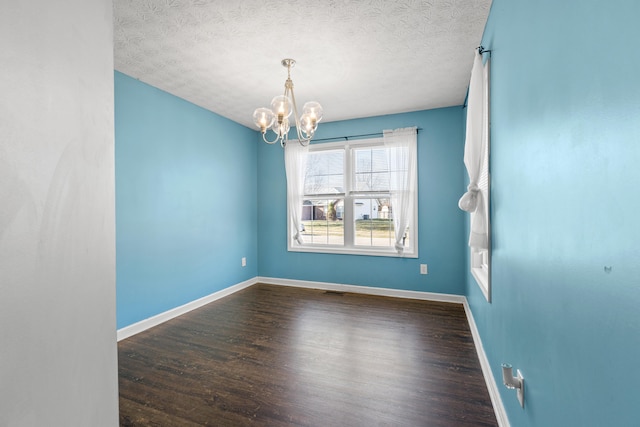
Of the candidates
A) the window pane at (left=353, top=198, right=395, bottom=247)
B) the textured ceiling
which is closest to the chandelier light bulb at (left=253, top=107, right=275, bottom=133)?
the textured ceiling

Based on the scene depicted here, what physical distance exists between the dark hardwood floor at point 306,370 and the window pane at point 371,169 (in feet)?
5.58

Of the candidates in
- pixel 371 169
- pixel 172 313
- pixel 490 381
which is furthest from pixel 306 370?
pixel 371 169

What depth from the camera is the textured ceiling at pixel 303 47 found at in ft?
6.37

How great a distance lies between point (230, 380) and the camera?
211 centimetres

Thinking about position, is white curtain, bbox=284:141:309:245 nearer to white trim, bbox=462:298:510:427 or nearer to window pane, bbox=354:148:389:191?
window pane, bbox=354:148:389:191

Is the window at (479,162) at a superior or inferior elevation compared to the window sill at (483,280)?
superior

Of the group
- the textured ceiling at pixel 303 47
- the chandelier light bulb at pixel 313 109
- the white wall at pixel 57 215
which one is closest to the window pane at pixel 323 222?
the textured ceiling at pixel 303 47

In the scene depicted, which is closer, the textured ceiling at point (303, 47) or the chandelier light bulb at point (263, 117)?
the textured ceiling at point (303, 47)

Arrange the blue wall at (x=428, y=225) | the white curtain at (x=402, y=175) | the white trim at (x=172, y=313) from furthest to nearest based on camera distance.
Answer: the white curtain at (x=402, y=175), the blue wall at (x=428, y=225), the white trim at (x=172, y=313)

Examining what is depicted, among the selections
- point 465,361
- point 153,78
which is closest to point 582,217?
point 465,361

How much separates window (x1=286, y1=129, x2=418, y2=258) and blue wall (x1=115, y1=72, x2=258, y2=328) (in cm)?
94

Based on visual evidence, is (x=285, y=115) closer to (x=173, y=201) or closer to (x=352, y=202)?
(x=173, y=201)

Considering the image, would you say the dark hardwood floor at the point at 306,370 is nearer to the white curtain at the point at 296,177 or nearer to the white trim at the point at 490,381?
the white trim at the point at 490,381

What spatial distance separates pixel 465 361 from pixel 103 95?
2737 mm
